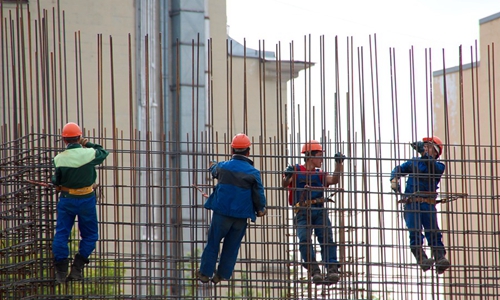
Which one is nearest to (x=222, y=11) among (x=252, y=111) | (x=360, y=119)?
(x=252, y=111)

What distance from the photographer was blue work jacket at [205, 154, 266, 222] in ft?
40.7

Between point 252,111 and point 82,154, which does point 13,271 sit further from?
point 252,111

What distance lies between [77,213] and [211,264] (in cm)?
206

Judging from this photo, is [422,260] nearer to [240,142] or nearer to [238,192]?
[238,192]

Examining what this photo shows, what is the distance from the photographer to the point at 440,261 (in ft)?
44.5

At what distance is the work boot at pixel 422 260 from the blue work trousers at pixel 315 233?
1.32 meters

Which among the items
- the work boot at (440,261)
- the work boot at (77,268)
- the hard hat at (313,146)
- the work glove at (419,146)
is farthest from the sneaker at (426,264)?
the work boot at (77,268)

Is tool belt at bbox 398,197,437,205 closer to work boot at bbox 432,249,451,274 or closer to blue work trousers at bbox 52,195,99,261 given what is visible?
work boot at bbox 432,249,451,274

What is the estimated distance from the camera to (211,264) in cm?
1265

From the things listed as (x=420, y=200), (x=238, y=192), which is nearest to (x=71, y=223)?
(x=238, y=192)

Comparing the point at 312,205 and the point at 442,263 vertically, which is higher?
the point at 312,205

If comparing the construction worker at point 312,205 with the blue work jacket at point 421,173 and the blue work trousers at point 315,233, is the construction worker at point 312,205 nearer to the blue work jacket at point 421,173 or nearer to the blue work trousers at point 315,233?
the blue work trousers at point 315,233

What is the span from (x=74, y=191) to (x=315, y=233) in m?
3.91

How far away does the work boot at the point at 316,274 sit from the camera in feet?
44.0
